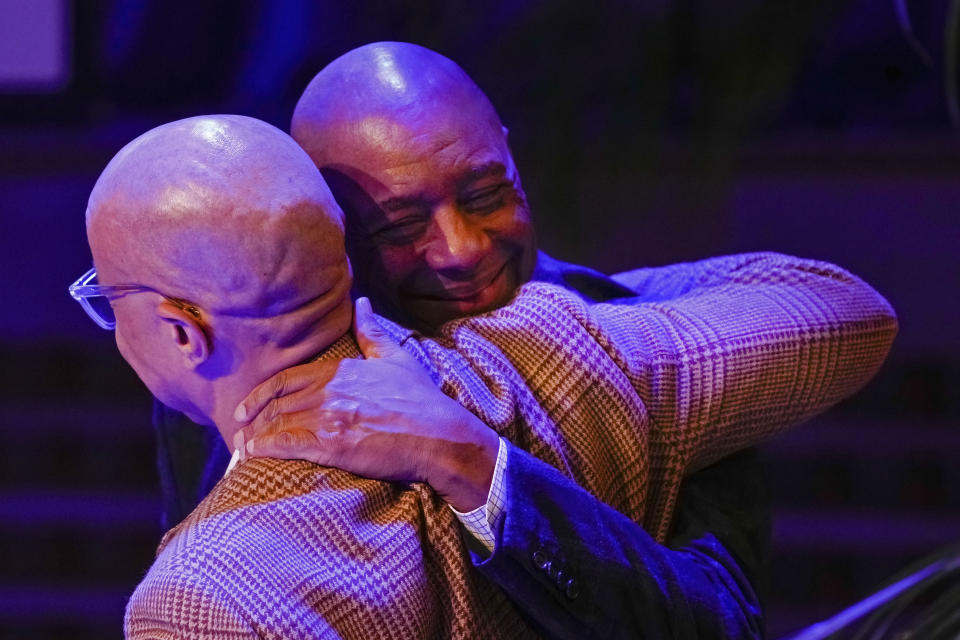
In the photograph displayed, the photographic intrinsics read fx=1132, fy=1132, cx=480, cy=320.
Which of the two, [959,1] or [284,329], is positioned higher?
[959,1]

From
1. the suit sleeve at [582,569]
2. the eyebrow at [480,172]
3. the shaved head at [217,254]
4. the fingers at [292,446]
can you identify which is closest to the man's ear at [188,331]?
the shaved head at [217,254]

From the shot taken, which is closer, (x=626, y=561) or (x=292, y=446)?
(x=292, y=446)

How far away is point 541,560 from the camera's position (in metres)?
1.24

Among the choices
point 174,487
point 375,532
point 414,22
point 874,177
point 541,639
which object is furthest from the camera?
point 874,177

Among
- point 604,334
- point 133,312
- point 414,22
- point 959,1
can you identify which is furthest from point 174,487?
point 414,22

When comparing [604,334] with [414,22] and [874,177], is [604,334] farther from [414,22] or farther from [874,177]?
[874,177]

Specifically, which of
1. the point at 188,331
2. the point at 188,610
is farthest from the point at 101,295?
the point at 188,610

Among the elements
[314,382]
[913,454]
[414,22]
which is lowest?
[913,454]

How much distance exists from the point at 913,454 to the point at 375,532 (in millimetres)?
3449

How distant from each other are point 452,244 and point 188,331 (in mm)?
437

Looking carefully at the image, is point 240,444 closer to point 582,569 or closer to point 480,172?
point 582,569

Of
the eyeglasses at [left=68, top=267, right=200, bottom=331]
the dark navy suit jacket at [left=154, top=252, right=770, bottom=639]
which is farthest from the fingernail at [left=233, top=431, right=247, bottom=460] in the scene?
the dark navy suit jacket at [left=154, top=252, right=770, bottom=639]

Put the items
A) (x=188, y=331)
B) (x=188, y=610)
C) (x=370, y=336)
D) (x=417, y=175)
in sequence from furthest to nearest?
(x=417, y=175), (x=370, y=336), (x=188, y=331), (x=188, y=610)

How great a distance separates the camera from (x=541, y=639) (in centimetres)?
133
